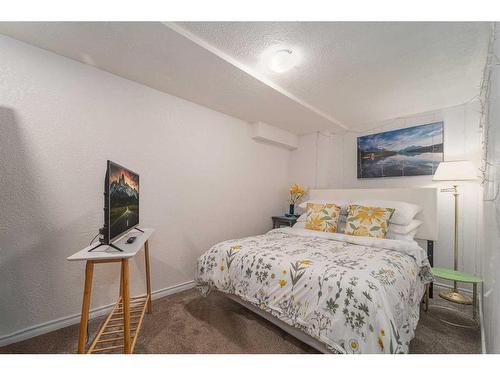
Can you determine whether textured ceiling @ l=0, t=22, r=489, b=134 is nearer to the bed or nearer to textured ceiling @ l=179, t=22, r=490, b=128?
textured ceiling @ l=179, t=22, r=490, b=128

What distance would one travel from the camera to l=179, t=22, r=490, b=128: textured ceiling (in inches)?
55.6

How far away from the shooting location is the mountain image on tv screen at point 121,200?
1312 mm

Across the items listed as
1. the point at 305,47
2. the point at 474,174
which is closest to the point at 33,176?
the point at 305,47

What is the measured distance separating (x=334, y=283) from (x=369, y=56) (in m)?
1.72

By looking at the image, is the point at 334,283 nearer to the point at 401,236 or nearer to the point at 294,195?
the point at 401,236

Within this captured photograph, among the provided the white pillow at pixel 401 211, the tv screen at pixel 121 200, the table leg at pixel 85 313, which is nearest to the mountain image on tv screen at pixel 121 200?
the tv screen at pixel 121 200

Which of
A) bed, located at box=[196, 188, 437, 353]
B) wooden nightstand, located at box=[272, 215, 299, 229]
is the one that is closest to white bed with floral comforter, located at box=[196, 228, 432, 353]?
bed, located at box=[196, 188, 437, 353]

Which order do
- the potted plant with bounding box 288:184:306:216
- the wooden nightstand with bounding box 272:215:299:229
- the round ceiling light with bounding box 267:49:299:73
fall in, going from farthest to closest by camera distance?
1. the potted plant with bounding box 288:184:306:216
2. the wooden nightstand with bounding box 272:215:299:229
3. the round ceiling light with bounding box 267:49:299:73

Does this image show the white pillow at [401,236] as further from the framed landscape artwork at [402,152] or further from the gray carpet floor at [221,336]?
the framed landscape artwork at [402,152]

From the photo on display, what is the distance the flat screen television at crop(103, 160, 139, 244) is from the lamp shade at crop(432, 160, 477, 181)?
2.98 metres

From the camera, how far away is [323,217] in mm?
2553

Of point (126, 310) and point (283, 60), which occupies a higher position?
point (283, 60)

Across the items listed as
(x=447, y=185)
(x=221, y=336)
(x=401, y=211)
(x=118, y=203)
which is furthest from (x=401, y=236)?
(x=118, y=203)
